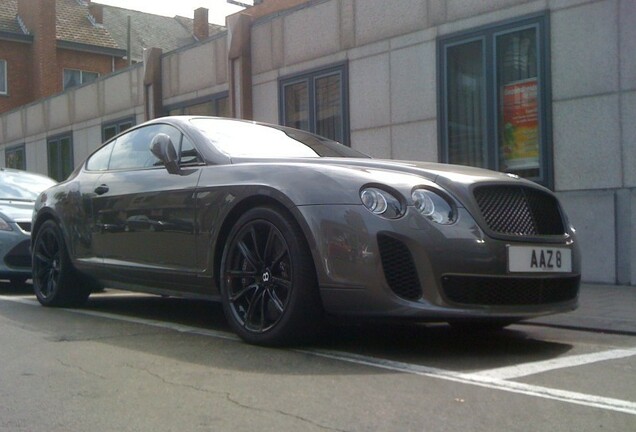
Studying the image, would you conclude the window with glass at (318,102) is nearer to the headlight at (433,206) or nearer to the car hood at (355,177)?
the car hood at (355,177)

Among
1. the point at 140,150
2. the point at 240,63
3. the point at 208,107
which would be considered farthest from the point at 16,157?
the point at 140,150

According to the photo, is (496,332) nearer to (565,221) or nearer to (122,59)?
(565,221)

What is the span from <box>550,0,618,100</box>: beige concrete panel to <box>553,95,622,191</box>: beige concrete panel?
0.15 metres

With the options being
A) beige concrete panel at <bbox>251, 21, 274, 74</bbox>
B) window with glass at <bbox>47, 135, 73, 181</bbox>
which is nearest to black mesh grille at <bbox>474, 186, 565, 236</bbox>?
beige concrete panel at <bbox>251, 21, 274, 74</bbox>

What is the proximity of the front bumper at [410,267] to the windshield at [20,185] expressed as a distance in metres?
6.54

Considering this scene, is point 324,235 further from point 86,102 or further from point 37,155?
point 37,155

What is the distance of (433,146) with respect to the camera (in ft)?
39.1

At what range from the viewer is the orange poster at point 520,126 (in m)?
10.8

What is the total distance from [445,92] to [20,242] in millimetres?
5531

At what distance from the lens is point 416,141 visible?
12141mm

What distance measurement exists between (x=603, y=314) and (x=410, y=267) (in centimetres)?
281

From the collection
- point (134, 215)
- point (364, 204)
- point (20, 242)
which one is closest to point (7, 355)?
point (134, 215)

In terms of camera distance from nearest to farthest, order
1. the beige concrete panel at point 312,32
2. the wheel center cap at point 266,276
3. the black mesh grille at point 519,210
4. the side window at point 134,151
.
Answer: the black mesh grille at point 519,210, the wheel center cap at point 266,276, the side window at point 134,151, the beige concrete panel at point 312,32

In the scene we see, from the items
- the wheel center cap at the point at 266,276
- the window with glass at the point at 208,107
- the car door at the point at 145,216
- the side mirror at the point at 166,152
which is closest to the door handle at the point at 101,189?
the car door at the point at 145,216
